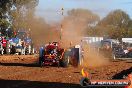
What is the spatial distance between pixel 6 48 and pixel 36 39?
23.3ft

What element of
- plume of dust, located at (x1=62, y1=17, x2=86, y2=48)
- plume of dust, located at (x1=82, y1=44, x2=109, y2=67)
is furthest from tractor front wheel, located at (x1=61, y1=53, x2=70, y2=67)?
plume of dust, located at (x1=62, y1=17, x2=86, y2=48)

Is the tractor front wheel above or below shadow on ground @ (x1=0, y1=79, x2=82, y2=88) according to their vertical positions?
above

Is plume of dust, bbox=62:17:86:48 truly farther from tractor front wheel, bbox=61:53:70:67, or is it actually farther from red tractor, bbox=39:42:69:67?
tractor front wheel, bbox=61:53:70:67

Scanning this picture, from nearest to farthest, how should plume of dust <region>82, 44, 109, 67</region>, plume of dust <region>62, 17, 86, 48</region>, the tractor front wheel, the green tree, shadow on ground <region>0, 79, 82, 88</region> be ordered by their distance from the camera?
shadow on ground <region>0, 79, 82, 88</region> → the tractor front wheel → plume of dust <region>82, 44, 109, 67</region> → plume of dust <region>62, 17, 86, 48</region> → the green tree

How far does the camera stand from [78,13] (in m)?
35.7

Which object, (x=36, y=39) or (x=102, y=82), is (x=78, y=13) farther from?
(x=102, y=82)

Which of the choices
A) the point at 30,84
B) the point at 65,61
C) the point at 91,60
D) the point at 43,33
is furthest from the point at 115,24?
the point at 30,84

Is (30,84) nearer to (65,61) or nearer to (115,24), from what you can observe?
(65,61)

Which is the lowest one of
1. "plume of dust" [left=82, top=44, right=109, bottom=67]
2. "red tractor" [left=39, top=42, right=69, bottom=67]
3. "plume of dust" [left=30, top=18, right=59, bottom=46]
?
"plume of dust" [left=82, top=44, right=109, bottom=67]

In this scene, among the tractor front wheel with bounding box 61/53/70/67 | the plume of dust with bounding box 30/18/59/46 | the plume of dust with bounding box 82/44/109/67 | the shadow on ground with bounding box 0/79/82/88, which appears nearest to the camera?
the shadow on ground with bounding box 0/79/82/88

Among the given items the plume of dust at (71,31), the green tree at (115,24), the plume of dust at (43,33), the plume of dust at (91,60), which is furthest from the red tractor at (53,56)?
the green tree at (115,24)

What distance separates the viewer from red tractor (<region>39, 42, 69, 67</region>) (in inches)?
949

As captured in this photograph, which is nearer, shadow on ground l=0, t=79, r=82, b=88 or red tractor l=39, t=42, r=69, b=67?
shadow on ground l=0, t=79, r=82, b=88

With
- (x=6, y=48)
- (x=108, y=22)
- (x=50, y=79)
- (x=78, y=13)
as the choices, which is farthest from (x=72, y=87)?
(x=108, y=22)
